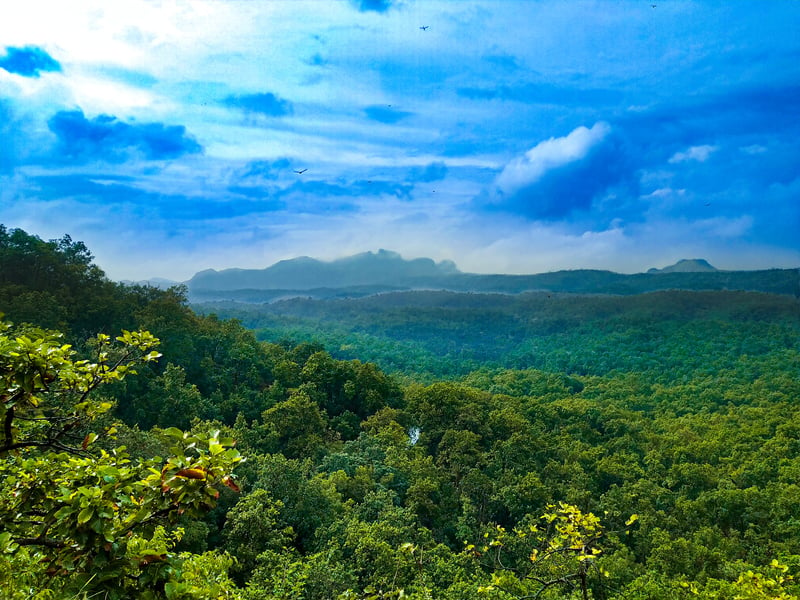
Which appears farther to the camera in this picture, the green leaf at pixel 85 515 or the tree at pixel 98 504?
the tree at pixel 98 504

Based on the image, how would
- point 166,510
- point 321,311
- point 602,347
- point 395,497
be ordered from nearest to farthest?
point 166,510 < point 395,497 < point 602,347 < point 321,311

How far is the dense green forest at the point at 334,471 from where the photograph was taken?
119 inches

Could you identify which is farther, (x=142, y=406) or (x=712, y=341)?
(x=712, y=341)

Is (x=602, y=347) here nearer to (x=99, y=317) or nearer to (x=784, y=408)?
(x=784, y=408)

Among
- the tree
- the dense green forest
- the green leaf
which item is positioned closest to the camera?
the green leaf

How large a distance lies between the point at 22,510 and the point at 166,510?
126 cm

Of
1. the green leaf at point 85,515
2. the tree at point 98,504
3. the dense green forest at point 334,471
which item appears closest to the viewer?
the green leaf at point 85,515

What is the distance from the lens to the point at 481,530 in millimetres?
21328

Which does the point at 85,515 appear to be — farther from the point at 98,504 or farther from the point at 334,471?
the point at 334,471

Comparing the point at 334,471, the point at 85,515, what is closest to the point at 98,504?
the point at 85,515

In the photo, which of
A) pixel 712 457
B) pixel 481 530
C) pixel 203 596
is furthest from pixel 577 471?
pixel 203 596

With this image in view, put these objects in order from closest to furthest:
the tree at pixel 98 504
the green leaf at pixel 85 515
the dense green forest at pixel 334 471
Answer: the green leaf at pixel 85 515
the tree at pixel 98 504
the dense green forest at pixel 334 471

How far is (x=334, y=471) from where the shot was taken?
→ 22.7 metres

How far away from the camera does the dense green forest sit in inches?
119
